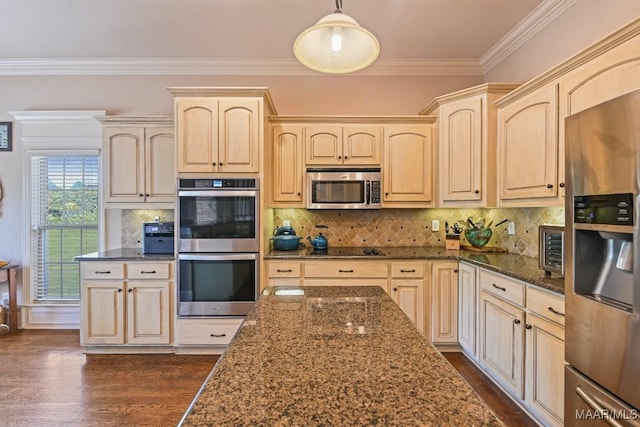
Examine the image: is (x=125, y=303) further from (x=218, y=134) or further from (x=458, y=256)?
(x=458, y=256)

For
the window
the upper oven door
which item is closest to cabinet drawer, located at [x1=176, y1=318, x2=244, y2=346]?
the upper oven door

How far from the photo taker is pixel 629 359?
4.19ft

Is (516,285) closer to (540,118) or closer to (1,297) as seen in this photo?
(540,118)

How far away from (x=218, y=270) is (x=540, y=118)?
2754 millimetres

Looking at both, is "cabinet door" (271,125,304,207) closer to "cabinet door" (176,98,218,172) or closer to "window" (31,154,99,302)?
"cabinet door" (176,98,218,172)

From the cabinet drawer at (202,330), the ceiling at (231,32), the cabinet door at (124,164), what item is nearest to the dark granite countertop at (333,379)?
the cabinet drawer at (202,330)

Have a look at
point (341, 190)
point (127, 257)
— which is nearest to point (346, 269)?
point (341, 190)

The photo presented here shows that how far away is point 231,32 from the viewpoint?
3.12m

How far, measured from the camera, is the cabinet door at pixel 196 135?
9.91 ft

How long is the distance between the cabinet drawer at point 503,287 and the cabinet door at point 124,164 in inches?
126

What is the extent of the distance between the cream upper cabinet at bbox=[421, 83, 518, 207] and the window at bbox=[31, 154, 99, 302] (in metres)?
3.69

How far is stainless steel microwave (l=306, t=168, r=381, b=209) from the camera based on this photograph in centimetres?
335

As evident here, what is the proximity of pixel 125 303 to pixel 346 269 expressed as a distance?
2.01 meters

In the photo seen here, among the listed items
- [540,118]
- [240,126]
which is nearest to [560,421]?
[540,118]
